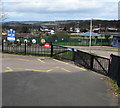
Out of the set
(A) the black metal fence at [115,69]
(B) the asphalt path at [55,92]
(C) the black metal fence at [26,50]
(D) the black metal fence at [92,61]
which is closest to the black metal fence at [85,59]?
(D) the black metal fence at [92,61]

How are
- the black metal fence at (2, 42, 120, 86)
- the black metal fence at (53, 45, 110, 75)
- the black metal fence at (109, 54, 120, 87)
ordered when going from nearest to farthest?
1. the black metal fence at (109, 54, 120, 87)
2. the black metal fence at (2, 42, 120, 86)
3. the black metal fence at (53, 45, 110, 75)

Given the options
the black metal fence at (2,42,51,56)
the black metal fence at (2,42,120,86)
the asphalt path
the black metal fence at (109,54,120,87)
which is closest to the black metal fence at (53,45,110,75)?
the black metal fence at (2,42,120,86)

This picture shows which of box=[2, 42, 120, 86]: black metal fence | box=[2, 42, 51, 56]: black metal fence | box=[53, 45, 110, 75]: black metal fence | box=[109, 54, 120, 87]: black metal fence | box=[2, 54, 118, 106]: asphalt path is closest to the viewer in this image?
box=[2, 54, 118, 106]: asphalt path

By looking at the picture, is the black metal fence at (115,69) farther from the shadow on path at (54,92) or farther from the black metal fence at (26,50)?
the black metal fence at (26,50)

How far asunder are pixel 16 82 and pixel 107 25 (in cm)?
11272

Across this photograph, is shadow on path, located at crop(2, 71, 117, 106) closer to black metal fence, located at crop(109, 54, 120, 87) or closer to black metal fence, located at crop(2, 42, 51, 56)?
black metal fence, located at crop(109, 54, 120, 87)

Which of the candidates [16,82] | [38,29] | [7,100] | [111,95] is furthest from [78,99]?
[38,29]

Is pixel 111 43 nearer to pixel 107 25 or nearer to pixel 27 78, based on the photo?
pixel 27 78

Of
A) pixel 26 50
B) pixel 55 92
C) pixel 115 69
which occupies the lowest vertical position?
pixel 55 92

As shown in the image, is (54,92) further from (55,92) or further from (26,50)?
(26,50)

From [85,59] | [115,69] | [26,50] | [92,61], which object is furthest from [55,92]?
[26,50]

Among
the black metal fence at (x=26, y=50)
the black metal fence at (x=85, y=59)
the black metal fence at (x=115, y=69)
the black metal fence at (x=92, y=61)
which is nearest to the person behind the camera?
the black metal fence at (x=115, y=69)

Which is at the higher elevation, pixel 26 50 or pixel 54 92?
pixel 26 50

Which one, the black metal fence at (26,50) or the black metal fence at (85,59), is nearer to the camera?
the black metal fence at (85,59)
